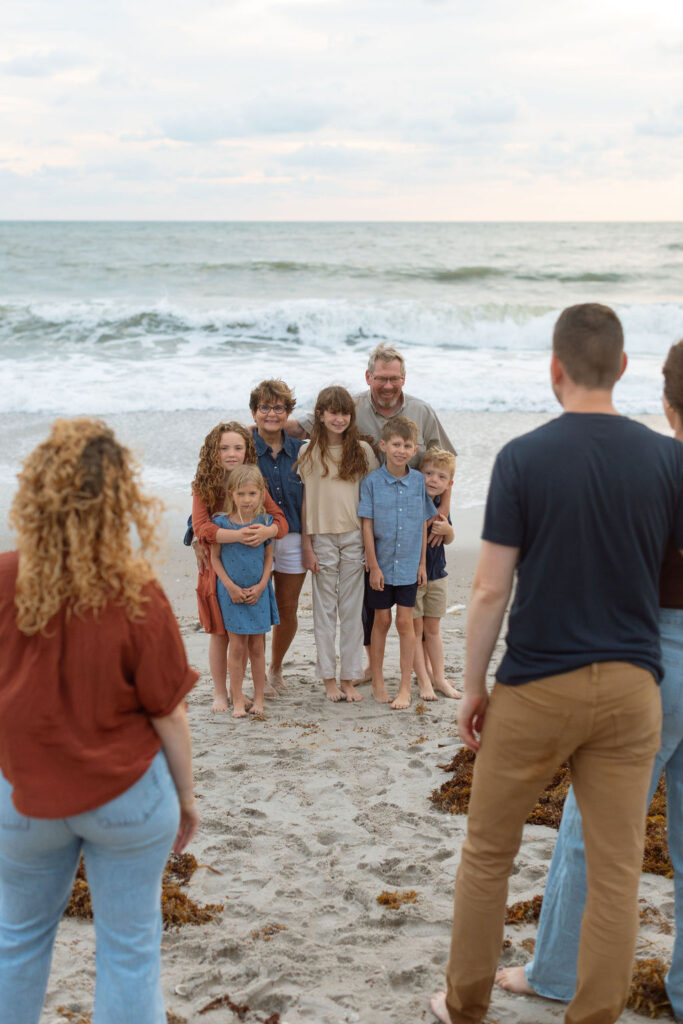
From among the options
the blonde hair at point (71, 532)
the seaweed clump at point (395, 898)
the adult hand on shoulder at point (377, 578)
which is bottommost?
the seaweed clump at point (395, 898)

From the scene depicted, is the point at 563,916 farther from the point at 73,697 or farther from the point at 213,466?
the point at 213,466

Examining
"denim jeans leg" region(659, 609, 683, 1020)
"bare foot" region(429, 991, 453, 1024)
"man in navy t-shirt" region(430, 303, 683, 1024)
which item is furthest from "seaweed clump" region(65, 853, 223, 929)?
"denim jeans leg" region(659, 609, 683, 1020)

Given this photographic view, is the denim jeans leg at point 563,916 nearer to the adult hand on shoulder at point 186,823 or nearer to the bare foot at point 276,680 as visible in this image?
the adult hand on shoulder at point 186,823

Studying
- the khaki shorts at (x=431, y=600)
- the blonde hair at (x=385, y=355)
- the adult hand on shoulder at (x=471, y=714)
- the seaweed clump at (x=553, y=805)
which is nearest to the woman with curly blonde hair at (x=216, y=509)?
the blonde hair at (x=385, y=355)

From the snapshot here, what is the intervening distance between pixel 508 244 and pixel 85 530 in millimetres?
46952

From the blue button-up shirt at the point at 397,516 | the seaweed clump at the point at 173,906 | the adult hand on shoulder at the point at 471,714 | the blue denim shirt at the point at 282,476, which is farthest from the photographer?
the blue denim shirt at the point at 282,476

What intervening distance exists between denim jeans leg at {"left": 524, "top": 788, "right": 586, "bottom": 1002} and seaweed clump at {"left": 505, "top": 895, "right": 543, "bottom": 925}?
1.38 ft

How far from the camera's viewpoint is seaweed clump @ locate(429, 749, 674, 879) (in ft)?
12.3

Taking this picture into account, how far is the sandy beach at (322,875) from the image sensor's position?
2941mm

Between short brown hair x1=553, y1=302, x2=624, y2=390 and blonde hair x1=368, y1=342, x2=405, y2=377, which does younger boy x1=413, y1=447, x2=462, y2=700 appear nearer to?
blonde hair x1=368, y1=342, x2=405, y2=377

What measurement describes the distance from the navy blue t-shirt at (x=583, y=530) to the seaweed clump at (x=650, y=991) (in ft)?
4.12

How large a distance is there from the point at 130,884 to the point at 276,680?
145 inches

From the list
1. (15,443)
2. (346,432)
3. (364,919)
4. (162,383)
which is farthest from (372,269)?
(364,919)

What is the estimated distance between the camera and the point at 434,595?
18.2ft
